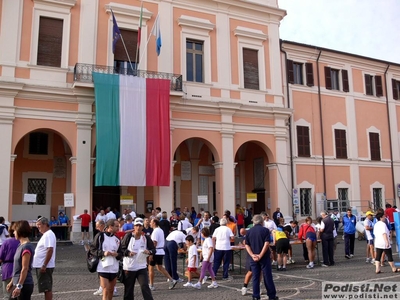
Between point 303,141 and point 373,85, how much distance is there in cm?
727

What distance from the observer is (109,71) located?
1880 cm

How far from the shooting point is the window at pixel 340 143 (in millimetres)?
25109

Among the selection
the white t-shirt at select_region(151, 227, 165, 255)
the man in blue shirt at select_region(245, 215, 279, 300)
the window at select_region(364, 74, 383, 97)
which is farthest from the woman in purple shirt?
the window at select_region(364, 74, 383, 97)

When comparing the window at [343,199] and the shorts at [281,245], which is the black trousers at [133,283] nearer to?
the shorts at [281,245]

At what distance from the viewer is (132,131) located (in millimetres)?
18344

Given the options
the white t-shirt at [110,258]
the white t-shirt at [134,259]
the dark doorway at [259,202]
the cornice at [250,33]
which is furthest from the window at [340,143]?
the white t-shirt at [110,258]

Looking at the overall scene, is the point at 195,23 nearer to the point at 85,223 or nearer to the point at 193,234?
the point at 85,223

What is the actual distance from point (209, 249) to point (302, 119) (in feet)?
52.2

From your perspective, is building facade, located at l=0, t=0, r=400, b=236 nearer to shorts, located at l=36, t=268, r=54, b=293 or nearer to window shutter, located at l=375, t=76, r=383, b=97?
window shutter, located at l=375, t=76, r=383, b=97

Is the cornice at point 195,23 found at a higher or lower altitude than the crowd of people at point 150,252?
higher

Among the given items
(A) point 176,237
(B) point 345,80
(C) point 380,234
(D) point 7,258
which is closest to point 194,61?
(B) point 345,80

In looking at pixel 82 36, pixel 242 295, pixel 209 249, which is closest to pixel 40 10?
pixel 82 36

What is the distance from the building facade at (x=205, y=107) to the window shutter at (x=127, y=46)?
0.06 meters

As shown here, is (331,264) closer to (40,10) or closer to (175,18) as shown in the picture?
(175,18)
